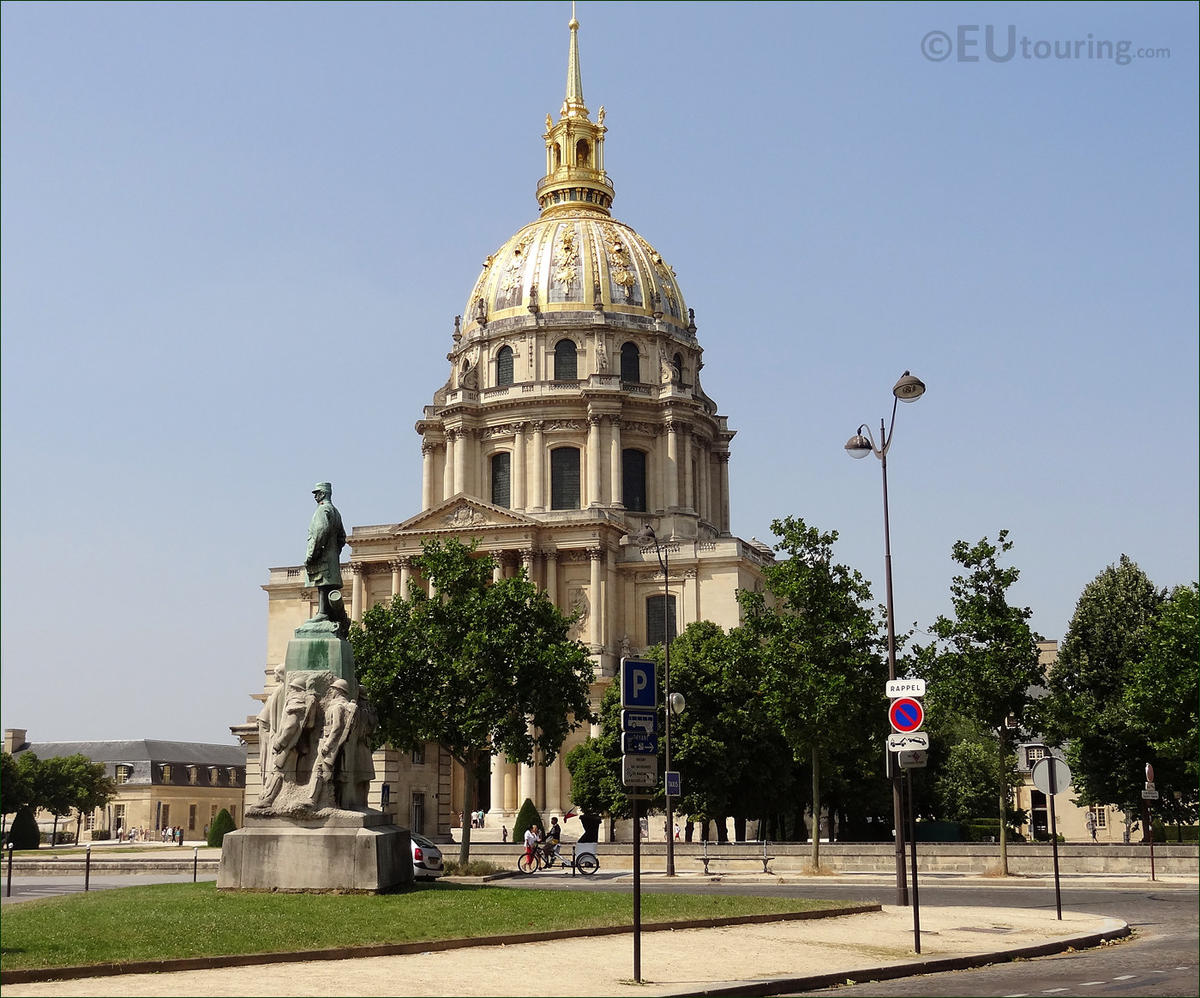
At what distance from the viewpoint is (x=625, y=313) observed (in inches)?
4213

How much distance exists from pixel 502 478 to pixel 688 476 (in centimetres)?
1347

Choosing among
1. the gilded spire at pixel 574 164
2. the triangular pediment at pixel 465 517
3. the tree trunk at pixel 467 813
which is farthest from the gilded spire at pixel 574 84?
the tree trunk at pixel 467 813

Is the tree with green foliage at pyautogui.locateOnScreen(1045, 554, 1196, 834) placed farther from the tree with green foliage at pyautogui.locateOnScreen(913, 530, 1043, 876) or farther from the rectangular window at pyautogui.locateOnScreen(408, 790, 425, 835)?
the rectangular window at pyautogui.locateOnScreen(408, 790, 425, 835)

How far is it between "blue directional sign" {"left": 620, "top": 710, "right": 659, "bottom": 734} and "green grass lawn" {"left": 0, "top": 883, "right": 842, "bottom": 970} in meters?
4.68

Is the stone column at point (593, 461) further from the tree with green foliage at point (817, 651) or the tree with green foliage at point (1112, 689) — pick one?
the tree with green foliage at point (817, 651)

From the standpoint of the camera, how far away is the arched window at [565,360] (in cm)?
10500

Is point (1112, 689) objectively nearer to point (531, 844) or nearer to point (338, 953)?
point (531, 844)

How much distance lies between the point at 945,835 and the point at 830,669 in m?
27.4

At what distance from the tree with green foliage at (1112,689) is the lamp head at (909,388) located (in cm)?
3232

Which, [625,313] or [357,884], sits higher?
[625,313]

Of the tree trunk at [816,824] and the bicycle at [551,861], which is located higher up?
the tree trunk at [816,824]

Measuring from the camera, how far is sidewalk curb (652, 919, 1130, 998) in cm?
1560

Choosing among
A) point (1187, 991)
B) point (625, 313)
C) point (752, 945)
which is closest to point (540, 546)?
point (625, 313)

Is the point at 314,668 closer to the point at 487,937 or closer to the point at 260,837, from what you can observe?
the point at 260,837
